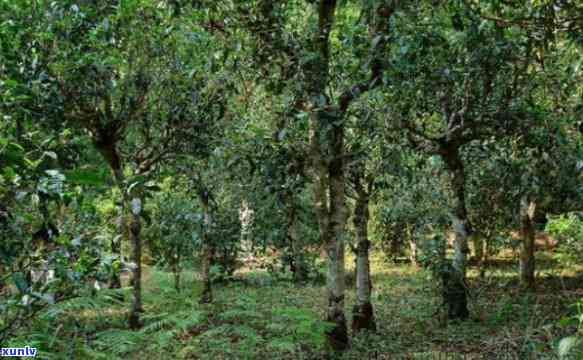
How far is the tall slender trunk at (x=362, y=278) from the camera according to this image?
9047 millimetres

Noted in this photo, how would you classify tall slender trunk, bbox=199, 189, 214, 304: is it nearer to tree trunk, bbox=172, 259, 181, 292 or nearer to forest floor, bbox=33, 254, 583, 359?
tree trunk, bbox=172, 259, 181, 292

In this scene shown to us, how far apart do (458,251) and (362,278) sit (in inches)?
69.1

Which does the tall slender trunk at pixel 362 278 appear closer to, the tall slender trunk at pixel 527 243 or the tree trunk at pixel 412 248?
the tall slender trunk at pixel 527 243

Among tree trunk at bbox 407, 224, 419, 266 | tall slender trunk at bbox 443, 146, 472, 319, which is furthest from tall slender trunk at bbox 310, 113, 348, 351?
tree trunk at bbox 407, 224, 419, 266

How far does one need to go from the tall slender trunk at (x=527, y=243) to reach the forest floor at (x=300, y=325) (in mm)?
357

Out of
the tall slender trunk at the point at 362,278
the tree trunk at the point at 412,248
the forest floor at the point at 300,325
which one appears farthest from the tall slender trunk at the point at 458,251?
the tree trunk at the point at 412,248

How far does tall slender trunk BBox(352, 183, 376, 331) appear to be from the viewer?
9.05 m

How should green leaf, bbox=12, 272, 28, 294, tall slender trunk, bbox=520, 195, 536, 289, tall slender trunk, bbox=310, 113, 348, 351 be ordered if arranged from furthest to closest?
tall slender trunk, bbox=520, 195, 536, 289, tall slender trunk, bbox=310, 113, 348, 351, green leaf, bbox=12, 272, 28, 294

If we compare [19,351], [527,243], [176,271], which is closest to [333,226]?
[19,351]

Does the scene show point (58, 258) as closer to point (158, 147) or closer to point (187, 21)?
point (187, 21)

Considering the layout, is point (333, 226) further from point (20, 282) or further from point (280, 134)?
point (20, 282)

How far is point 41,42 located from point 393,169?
477cm

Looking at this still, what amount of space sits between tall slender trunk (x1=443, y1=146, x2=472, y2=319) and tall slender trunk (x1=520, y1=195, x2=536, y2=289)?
15.3 feet

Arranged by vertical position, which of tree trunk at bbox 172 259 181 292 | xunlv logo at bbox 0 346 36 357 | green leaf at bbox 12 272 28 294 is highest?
green leaf at bbox 12 272 28 294
